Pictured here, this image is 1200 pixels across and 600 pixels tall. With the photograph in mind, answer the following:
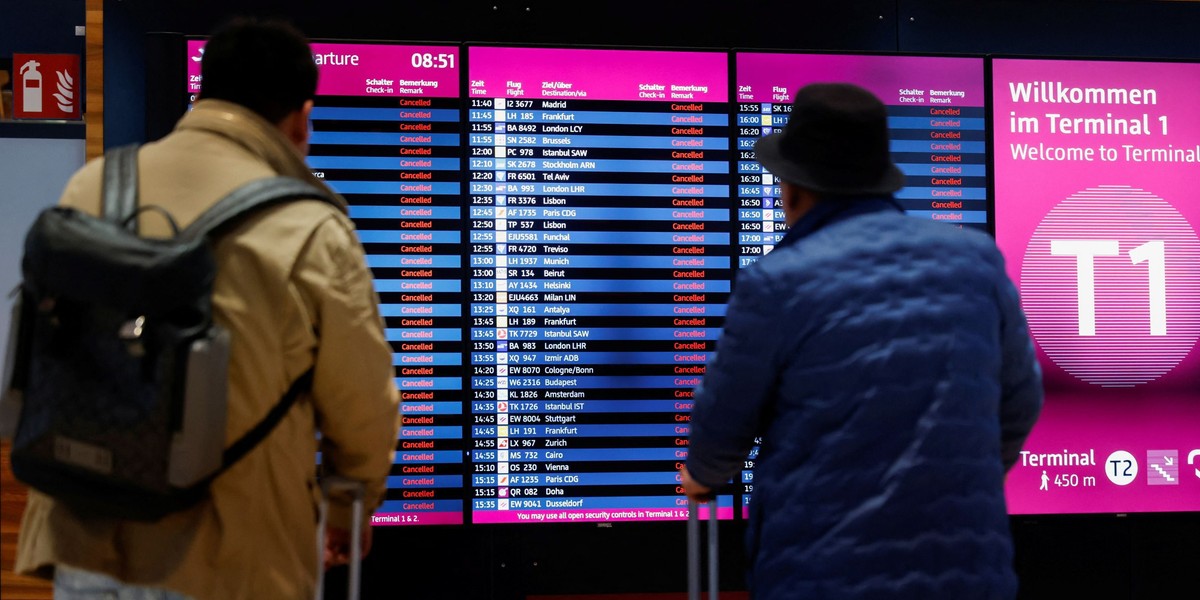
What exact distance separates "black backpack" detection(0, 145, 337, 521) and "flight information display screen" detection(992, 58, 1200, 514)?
2881 mm

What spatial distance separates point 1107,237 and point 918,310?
232 centimetres

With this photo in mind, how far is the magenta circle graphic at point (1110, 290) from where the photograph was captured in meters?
3.93

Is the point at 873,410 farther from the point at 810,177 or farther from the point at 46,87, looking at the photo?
the point at 46,87

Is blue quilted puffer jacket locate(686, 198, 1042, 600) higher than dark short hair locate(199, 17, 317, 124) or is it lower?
lower

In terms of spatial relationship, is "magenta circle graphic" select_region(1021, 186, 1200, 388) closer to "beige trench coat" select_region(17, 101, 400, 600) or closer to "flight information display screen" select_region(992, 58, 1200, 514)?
"flight information display screen" select_region(992, 58, 1200, 514)

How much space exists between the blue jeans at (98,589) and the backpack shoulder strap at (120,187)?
59cm

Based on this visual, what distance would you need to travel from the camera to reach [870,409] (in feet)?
6.40

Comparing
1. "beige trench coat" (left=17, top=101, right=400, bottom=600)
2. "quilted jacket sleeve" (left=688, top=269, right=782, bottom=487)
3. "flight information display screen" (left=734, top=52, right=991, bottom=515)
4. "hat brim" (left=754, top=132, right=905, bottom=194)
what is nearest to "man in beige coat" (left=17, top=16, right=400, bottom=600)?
"beige trench coat" (left=17, top=101, right=400, bottom=600)

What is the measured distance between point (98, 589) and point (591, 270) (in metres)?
2.07

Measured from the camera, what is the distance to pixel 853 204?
2.13 meters

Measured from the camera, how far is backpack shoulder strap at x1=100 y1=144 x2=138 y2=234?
6.49 feet

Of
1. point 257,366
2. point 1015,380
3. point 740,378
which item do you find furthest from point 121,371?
point 1015,380

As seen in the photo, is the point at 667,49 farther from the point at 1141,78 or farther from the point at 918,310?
the point at 918,310

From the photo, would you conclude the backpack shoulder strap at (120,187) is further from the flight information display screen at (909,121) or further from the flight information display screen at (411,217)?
the flight information display screen at (909,121)
